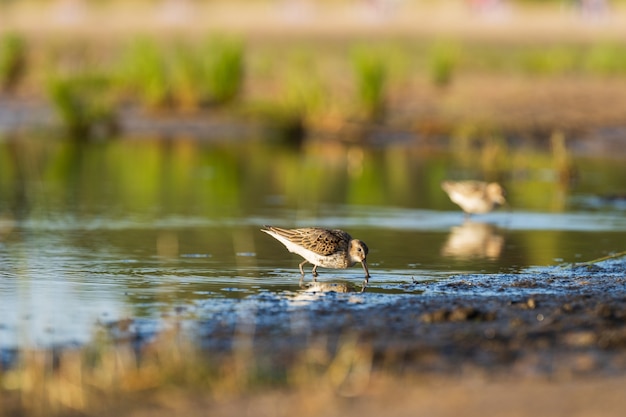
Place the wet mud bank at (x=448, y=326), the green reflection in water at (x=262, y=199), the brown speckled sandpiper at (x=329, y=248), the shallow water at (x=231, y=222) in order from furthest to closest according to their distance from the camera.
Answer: the green reflection in water at (x=262, y=199), the brown speckled sandpiper at (x=329, y=248), the shallow water at (x=231, y=222), the wet mud bank at (x=448, y=326)

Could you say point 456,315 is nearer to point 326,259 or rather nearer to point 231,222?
point 326,259

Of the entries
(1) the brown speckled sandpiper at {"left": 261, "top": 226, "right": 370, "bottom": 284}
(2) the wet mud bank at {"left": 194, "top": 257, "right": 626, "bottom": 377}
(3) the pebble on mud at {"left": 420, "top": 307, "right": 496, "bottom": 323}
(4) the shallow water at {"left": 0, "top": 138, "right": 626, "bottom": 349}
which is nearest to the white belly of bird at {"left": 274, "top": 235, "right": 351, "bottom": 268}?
(1) the brown speckled sandpiper at {"left": 261, "top": 226, "right": 370, "bottom": 284}

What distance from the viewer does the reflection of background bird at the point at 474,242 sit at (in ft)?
40.9

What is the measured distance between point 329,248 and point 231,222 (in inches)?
173

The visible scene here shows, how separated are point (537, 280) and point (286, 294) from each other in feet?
6.99

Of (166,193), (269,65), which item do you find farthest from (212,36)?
(166,193)

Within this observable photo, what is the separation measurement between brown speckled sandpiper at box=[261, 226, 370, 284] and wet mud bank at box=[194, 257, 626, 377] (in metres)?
0.36

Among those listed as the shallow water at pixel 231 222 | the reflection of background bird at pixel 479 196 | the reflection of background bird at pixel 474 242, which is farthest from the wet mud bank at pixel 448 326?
the reflection of background bird at pixel 479 196

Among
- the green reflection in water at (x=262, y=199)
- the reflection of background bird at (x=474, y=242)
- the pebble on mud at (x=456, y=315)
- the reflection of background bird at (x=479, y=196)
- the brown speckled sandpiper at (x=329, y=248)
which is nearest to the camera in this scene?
the pebble on mud at (x=456, y=315)

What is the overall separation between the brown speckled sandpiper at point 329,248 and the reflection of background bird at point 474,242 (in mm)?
1929

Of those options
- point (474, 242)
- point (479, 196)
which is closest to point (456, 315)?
point (474, 242)

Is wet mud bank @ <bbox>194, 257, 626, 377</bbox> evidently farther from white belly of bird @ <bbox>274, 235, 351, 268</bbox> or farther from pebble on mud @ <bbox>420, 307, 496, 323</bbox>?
white belly of bird @ <bbox>274, 235, 351, 268</bbox>

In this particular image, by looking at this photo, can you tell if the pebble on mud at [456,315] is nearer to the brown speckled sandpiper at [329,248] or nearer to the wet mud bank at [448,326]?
the wet mud bank at [448,326]

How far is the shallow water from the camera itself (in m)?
9.66
